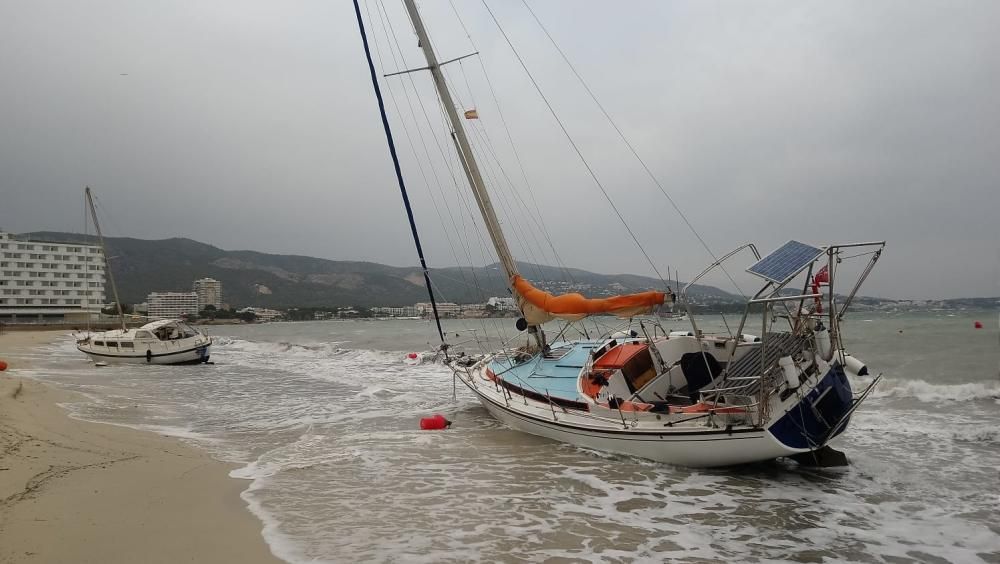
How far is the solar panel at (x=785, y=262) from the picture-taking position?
27.5 ft

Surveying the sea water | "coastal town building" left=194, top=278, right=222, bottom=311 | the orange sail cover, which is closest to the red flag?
the orange sail cover

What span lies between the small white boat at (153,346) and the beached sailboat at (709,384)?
2326 centimetres

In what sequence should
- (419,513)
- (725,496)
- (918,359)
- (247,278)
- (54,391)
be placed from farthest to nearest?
(247,278) < (918,359) < (54,391) < (725,496) < (419,513)

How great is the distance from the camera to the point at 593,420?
9.74m

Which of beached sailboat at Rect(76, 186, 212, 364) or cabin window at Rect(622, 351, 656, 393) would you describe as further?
beached sailboat at Rect(76, 186, 212, 364)

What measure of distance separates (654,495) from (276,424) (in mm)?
9337

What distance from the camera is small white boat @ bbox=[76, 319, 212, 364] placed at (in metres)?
29.4

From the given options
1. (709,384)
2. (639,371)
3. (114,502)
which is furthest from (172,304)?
(709,384)

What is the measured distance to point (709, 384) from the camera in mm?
10469

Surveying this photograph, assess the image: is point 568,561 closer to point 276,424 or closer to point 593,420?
point 593,420

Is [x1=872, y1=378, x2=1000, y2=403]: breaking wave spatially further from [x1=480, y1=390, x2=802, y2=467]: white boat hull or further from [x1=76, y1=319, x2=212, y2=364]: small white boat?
[x1=76, y1=319, x2=212, y2=364]: small white boat

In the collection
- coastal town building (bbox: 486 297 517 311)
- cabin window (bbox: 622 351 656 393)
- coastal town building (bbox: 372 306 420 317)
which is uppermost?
coastal town building (bbox: 486 297 517 311)

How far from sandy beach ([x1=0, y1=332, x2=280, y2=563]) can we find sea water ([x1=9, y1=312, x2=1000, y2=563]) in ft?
1.50

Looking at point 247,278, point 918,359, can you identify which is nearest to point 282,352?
point 918,359
